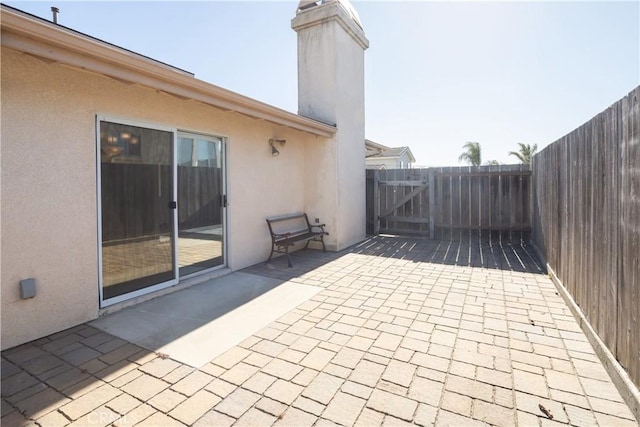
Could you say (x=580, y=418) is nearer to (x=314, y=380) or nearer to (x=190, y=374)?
(x=314, y=380)

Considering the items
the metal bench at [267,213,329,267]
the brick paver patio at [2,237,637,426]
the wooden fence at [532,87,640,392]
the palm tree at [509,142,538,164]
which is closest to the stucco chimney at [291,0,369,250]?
the metal bench at [267,213,329,267]

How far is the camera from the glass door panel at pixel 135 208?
3578 millimetres

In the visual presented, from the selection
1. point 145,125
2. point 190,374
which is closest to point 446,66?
point 145,125

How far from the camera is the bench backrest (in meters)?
6.26

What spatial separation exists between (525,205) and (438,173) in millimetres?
2215

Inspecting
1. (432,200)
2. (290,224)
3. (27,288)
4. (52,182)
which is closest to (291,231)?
(290,224)

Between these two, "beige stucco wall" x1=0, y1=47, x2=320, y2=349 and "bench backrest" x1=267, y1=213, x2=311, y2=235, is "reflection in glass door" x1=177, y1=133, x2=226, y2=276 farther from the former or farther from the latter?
"bench backrest" x1=267, y1=213, x2=311, y2=235

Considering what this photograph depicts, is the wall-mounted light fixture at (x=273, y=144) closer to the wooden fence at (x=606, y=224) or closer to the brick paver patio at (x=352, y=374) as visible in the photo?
the brick paver patio at (x=352, y=374)

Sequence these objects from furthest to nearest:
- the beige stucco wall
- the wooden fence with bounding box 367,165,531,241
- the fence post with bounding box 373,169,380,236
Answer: the fence post with bounding box 373,169,380,236
the wooden fence with bounding box 367,165,531,241
the beige stucco wall

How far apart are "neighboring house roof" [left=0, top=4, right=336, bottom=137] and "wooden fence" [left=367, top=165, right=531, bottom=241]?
5.54 m

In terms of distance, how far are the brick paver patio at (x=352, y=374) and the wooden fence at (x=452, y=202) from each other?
4379 mm

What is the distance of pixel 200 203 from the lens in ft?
15.7

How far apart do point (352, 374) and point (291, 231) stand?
4.61 meters

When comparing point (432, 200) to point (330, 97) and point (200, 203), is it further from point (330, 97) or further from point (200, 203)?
point (200, 203)
